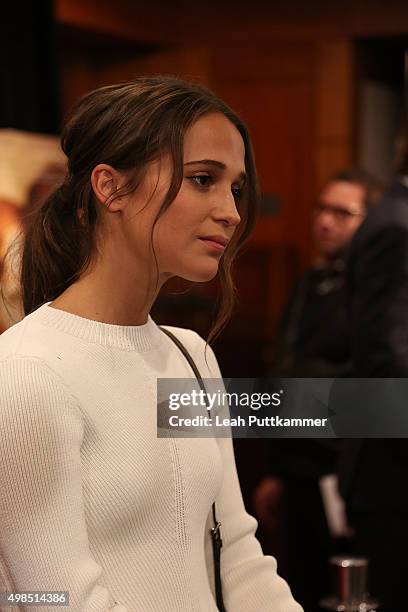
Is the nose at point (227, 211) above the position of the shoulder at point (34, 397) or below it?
above

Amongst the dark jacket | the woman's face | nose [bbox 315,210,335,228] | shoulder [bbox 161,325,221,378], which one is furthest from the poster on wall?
the woman's face

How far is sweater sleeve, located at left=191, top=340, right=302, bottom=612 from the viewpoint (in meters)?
1.06

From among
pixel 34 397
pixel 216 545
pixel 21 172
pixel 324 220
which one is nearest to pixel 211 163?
pixel 34 397

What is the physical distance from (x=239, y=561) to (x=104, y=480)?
0.72 feet

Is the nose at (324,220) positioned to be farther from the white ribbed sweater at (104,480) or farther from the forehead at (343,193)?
the white ribbed sweater at (104,480)

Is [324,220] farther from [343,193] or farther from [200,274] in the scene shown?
[200,274]

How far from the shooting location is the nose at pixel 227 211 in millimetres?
964

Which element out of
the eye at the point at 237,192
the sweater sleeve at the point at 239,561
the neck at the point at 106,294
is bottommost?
the sweater sleeve at the point at 239,561

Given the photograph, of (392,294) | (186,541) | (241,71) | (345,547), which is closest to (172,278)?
(186,541)

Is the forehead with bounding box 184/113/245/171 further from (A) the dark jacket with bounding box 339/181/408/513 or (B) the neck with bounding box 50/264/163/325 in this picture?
(A) the dark jacket with bounding box 339/181/408/513

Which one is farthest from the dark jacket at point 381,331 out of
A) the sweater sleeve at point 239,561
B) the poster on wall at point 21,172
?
the poster on wall at point 21,172

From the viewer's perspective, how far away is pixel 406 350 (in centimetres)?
121

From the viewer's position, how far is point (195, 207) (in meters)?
0.96

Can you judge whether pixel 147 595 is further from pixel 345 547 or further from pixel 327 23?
pixel 327 23
